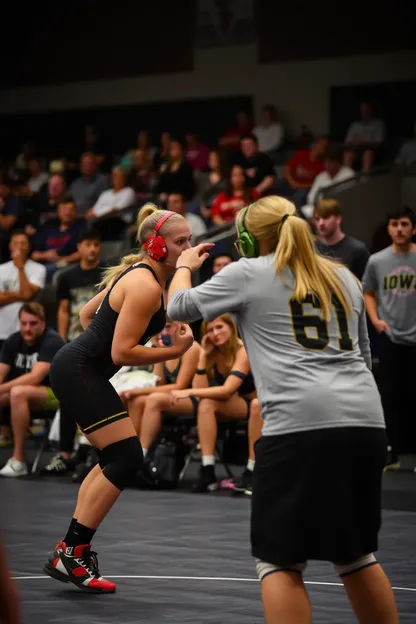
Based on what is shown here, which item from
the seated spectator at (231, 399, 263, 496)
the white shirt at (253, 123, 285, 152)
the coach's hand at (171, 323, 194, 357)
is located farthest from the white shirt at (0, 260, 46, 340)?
the coach's hand at (171, 323, 194, 357)

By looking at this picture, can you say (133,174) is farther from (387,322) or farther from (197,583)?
(197,583)

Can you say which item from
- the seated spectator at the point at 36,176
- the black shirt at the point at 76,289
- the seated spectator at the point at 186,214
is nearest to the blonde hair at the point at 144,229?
the black shirt at the point at 76,289

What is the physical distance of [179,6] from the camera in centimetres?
2042

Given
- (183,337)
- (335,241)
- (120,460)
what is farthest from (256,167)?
(183,337)

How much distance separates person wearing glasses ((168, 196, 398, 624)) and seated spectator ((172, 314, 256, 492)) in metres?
5.27

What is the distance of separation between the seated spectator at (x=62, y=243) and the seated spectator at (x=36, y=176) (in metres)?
3.90

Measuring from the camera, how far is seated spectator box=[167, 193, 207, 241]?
12.7 metres

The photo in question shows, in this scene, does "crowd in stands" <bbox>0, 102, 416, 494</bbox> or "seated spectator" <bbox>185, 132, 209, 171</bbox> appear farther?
"seated spectator" <bbox>185, 132, 209, 171</bbox>

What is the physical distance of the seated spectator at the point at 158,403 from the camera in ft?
31.6

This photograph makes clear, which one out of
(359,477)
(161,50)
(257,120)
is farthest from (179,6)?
(359,477)

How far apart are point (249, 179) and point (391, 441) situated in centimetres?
505

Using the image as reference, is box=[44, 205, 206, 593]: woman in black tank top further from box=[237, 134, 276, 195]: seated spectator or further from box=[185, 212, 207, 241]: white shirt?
box=[237, 134, 276, 195]: seated spectator

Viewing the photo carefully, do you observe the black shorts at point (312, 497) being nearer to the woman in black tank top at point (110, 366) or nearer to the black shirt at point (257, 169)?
the woman in black tank top at point (110, 366)

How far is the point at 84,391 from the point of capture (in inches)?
229
